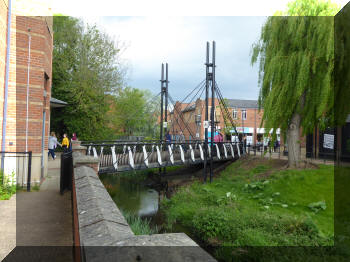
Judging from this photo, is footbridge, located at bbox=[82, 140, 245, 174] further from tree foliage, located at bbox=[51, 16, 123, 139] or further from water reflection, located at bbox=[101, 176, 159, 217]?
tree foliage, located at bbox=[51, 16, 123, 139]

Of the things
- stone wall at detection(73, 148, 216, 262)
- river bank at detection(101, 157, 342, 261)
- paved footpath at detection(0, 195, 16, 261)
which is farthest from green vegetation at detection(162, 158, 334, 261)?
stone wall at detection(73, 148, 216, 262)

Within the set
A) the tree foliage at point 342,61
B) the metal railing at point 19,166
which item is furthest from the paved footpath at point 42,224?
the tree foliage at point 342,61

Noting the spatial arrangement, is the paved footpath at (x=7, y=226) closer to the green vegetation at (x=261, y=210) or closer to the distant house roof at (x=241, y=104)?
the green vegetation at (x=261, y=210)

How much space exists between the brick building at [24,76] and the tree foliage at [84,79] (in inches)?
512

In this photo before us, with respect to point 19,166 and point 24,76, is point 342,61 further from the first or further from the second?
point 19,166

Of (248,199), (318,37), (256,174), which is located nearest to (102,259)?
(248,199)

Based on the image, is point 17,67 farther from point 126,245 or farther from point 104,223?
point 126,245

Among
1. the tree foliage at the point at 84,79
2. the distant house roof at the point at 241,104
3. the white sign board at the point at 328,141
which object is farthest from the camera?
the distant house roof at the point at 241,104

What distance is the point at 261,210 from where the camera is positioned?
9.90m

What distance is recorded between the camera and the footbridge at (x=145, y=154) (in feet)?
37.1

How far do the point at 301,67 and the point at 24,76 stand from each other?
10.2 meters

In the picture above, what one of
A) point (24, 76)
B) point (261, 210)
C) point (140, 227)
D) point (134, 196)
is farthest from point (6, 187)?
point (134, 196)

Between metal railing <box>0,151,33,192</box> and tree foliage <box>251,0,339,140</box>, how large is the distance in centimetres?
949

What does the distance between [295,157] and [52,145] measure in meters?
12.4
